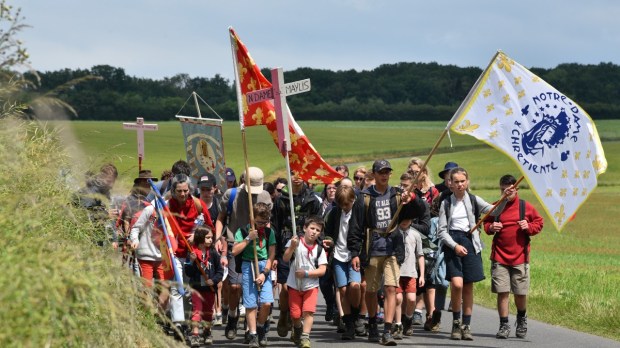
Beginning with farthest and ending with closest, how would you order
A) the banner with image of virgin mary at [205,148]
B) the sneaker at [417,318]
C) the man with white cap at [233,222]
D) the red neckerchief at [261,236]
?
the banner with image of virgin mary at [205,148], the sneaker at [417,318], the man with white cap at [233,222], the red neckerchief at [261,236]

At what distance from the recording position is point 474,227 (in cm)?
1284

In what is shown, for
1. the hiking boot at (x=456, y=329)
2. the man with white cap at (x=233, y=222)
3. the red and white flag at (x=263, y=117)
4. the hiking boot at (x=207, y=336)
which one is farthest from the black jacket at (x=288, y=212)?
the hiking boot at (x=456, y=329)

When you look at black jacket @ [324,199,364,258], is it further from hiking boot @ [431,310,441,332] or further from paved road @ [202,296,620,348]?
hiking boot @ [431,310,441,332]

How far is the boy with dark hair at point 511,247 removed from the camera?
12828 mm

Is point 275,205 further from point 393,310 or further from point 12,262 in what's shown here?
point 12,262

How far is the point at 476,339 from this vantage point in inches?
496

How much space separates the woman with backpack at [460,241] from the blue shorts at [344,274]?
100cm

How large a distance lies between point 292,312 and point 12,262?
22.5 ft

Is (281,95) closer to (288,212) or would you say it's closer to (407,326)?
(288,212)

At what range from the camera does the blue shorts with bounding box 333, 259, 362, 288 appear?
12.7 metres

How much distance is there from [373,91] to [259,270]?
15402 centimetres

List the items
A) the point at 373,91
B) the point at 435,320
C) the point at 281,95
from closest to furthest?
1. the point at 281,95
2. the point at 435,320
3. the point at 373,91

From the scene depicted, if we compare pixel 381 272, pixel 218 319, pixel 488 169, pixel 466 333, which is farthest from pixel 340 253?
pixel 488 169

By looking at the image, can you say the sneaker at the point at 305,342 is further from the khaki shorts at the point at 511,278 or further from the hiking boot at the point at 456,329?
the khaki shorts at the point at 511,278
